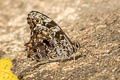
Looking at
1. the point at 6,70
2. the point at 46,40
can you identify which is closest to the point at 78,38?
the point at 46,40

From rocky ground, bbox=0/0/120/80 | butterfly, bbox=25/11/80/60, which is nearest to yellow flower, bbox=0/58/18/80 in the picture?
rocky ground, bbox=0/0/120/80

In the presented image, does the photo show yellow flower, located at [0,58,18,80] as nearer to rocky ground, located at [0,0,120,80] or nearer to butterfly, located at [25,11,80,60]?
rocky ground, located at [0,0,120,80]

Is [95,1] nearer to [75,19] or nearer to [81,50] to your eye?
[75,19]

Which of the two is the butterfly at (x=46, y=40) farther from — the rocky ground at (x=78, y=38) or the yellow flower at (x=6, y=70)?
the yellow flower at (x=6, y=70)

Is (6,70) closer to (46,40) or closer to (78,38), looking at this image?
(46,40)

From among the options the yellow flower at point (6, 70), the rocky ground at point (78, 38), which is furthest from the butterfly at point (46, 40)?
the yellow flower at point (6, 70)
